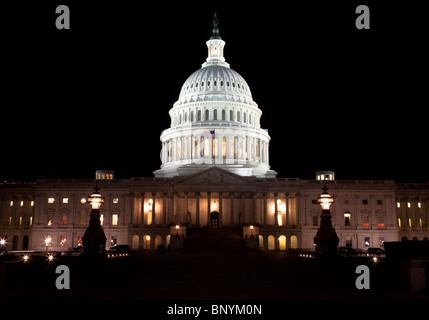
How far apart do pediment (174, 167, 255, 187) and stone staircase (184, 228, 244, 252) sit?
12081mm

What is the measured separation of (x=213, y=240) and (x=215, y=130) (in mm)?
41433

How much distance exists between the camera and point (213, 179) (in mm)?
89438

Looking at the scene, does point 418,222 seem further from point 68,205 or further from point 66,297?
point 66,297

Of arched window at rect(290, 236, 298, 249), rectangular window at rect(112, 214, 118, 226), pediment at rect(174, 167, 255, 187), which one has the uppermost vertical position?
pediment at rect(174, 167, 255, 187)

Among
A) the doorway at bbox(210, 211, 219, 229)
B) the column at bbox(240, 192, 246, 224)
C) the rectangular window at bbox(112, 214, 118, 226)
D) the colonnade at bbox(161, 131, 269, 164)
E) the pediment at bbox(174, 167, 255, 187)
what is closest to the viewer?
the column at bbox(240, 192, 246, 224)

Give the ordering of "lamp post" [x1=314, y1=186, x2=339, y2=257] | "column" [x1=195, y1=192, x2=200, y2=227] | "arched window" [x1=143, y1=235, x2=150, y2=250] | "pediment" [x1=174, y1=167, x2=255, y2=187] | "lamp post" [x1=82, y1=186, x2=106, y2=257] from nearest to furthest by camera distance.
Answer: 1. "lamp post" [x1=314, y1=186, x2=339, y2=257]
2. "lamp post" [x1=82, y1=186, x2=106, y2=257]
3. "column" [x1=195, y1=192, x2=200, y2=227]
4. "arched window" [x1=143, y1=235, x2=150, y2=250]
5. "pediment" [x1=174, y1=167, x2=255, y2=187]

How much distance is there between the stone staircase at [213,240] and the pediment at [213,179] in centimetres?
1208

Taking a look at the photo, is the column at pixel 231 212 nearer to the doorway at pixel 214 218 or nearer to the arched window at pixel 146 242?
the doorway at pixel 214 218

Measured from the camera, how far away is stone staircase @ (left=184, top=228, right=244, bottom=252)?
65600mm

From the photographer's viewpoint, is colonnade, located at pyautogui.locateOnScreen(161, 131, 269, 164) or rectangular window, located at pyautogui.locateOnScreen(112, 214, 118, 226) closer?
rectangular window, located at pyautogui.locateOnScreen(112, 214, 118, 226)

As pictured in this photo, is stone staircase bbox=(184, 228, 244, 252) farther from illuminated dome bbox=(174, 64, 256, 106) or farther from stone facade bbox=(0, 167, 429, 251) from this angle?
illuminated dome bbox=(174, 64, 256, 106)

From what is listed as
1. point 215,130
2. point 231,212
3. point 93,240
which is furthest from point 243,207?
point 93,240

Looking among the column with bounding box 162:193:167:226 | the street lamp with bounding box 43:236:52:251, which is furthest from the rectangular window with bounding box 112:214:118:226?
the street lamp with bounding box 43:236:52:251
